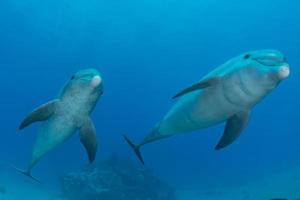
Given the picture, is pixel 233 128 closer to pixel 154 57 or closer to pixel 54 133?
pixel 54 133

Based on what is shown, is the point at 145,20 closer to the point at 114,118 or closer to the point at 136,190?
the point at 114,118

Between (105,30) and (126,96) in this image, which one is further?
(126,96)

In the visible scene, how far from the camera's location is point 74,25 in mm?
80812

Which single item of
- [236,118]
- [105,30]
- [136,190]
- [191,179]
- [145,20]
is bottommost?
[236,118]

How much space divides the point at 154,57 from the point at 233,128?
313ft

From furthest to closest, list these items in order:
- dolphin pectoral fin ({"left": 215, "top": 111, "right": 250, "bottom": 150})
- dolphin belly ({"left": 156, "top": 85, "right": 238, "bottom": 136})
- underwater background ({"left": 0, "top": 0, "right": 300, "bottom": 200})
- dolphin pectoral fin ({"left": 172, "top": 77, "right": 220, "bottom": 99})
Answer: underwater background ({"left": 0, "top": 0, "right": 300, "bottom": 200}), dolphin pectoral fin ({"left": 215, "top": 111, "right": 250, "bottom": 150}), dolphin belly ({"left": 156, "top": 85, "right": 238, "bottom": 136}), dolphin pectoral fin ({"left": 172, "top": 77, "right": 220, "bottom": 99})

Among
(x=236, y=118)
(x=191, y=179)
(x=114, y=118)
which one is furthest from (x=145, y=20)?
(x=236, y=118)

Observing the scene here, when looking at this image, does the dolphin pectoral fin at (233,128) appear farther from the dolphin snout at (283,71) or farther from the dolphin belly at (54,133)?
the dolphin belly at (54,133)

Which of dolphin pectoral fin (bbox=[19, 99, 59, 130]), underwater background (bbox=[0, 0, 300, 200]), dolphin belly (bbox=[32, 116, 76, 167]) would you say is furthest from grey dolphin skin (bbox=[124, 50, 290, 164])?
underwater background (bbox=[0, 0, 300, 200])

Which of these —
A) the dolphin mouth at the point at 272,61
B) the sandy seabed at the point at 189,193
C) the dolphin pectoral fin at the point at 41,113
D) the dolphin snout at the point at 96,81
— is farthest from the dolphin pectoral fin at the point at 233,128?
the sandy seabed at the point at 189,193

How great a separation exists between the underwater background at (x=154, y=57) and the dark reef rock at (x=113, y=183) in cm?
2375

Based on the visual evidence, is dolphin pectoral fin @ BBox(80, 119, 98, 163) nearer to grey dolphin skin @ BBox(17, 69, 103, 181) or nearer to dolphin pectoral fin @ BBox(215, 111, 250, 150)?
grey dolphin skin @ BBox(17, 69, 103, 181)

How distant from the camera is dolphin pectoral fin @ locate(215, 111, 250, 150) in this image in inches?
180

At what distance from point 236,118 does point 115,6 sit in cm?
6982
